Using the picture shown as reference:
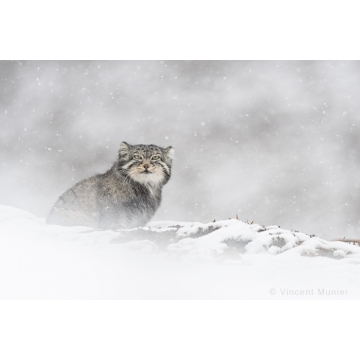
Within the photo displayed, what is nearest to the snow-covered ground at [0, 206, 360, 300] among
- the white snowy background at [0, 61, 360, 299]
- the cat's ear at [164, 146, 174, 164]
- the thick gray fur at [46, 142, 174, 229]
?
the white snowy background at [0, 61, 360, 299]

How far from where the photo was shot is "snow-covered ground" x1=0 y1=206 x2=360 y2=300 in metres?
6.70

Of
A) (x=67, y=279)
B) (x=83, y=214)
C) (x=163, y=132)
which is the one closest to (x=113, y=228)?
(x=83, y=214)

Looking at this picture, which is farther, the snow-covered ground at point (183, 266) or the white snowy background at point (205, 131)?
the white snowy background at point (205, 131)

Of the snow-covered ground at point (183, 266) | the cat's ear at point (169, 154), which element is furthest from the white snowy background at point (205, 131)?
the snow-covered ground at point (183, 266)

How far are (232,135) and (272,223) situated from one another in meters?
1.62

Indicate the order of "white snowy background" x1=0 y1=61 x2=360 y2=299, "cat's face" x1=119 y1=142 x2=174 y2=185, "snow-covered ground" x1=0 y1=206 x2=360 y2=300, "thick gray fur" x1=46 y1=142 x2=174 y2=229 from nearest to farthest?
"snow-covered ground" x1=0 y1=206 x2=360 y2=300
"thick gray fur" x1=46 y1=142 x2=174 y2=229
"cat's face" x1=119 y1=142 x2=174 y2=185
"white snowy background" x1=0 y1=61 x2=360 y2=299

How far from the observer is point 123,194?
302 inches

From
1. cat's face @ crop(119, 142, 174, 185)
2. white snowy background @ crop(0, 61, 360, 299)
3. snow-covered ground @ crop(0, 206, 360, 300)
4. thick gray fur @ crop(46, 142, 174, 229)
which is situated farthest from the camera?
white snowy background @ crop(0, 61, 360, 299)

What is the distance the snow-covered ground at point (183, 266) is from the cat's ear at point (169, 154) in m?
1.26

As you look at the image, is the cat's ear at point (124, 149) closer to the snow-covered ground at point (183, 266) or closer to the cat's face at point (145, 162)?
the cat's face at point (145, 162)

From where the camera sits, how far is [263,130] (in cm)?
822

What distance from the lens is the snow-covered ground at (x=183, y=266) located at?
6.70 m

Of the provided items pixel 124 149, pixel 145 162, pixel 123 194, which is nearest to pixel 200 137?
pixel 145 162

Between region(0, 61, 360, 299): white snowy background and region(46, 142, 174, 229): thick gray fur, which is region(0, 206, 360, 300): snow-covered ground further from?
region(46, 142, 174, 229): thick gray fur
